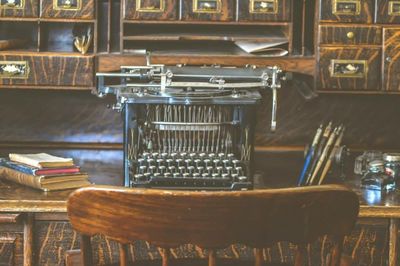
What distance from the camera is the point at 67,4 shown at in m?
2.96

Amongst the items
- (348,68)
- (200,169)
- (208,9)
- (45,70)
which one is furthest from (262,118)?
(45,70)

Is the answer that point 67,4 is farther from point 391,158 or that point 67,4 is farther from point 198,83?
point 391,158

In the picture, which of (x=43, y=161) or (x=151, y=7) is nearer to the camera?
(x=43, y=161)

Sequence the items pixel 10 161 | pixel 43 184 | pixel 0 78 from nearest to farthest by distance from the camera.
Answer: pixel 43 184
pixel 10 161
pixel 0 78

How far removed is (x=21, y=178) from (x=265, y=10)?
114 centimetres

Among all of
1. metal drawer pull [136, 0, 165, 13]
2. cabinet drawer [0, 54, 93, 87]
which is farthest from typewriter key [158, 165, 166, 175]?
metal drawer pull [136, 0, 165, 13]

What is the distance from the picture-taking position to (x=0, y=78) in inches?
118

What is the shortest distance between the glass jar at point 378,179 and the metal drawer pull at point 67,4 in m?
1.26

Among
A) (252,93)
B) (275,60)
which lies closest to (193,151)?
(252,93)

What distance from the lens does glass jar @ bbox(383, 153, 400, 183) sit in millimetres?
2727

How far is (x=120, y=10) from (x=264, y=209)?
5.43ft

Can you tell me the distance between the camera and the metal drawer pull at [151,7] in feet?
9.75

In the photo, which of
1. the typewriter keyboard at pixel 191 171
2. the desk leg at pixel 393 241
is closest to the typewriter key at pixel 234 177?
the typewriter keyboard at pixel 191 171

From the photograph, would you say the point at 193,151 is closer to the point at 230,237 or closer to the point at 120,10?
the point at 120,10
